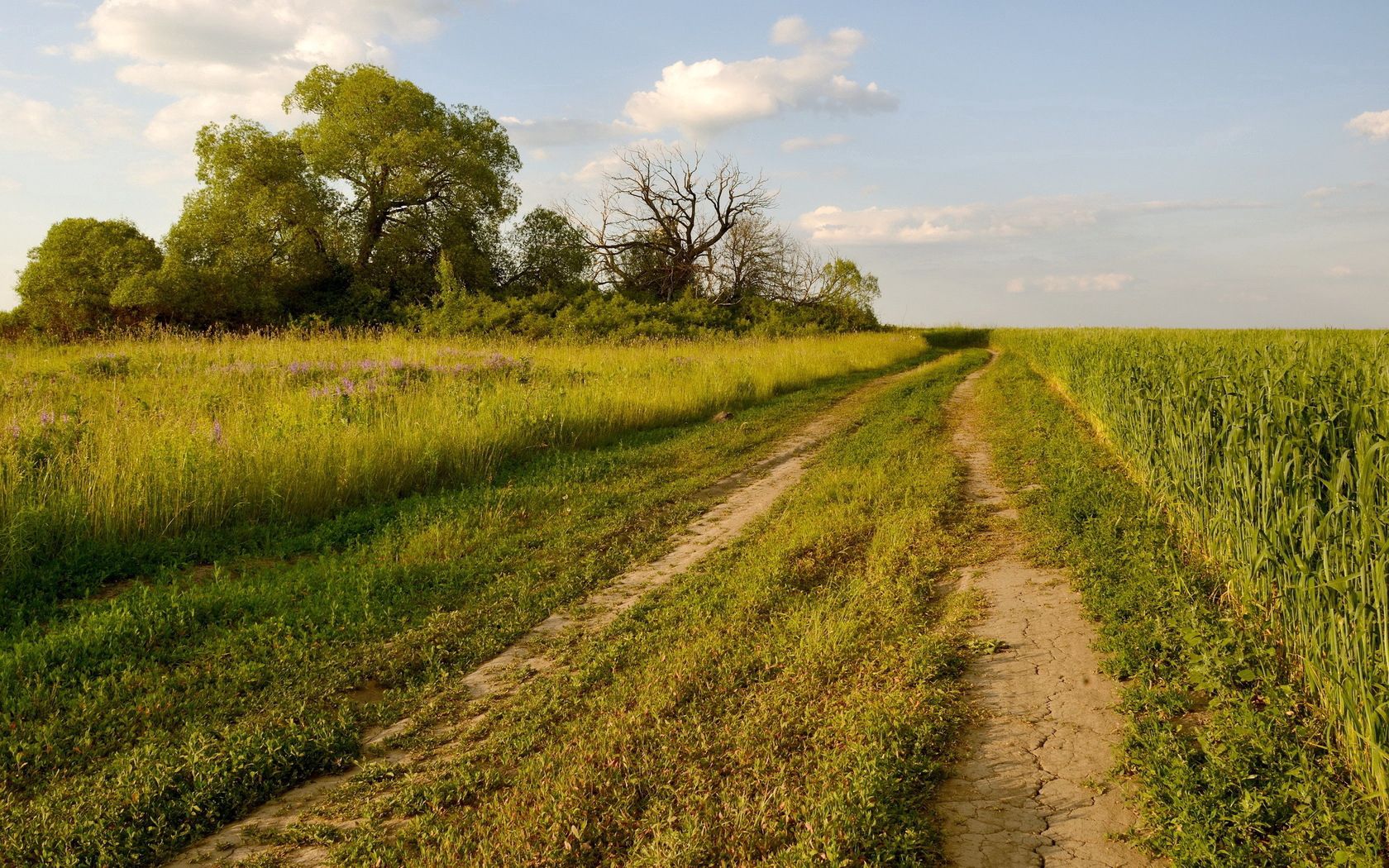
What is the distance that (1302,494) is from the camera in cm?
383

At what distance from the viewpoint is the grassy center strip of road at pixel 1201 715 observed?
8.77 feet

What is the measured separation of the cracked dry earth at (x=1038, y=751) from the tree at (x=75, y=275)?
2657cm

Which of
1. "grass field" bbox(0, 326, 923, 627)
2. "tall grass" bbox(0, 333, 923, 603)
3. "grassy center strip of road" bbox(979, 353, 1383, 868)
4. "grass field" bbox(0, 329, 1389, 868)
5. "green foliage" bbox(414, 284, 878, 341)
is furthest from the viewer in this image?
"green foliage" bbox(414, 284, 878, 341)

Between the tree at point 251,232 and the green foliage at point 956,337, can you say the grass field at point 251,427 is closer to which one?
the tree at point 251,232

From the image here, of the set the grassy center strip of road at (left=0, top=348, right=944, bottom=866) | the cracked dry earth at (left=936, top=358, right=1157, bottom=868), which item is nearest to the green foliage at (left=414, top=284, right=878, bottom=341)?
the grassy center strip of road at (left=0, top=348, right=944, bottom=866)

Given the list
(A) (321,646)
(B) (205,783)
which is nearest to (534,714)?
(B) (205,783)

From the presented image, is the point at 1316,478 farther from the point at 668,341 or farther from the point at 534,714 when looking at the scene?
the point at 668,341

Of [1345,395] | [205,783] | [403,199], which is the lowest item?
[205,783]

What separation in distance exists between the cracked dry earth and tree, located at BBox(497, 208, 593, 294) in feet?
98.3

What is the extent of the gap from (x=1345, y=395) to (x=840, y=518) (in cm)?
353

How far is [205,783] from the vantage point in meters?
3.17

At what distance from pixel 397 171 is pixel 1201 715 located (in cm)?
3043

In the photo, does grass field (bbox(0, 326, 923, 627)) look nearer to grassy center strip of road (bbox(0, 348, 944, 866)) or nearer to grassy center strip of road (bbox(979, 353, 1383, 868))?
grassy center strip of road (bbox(0, 348, 944, 866))

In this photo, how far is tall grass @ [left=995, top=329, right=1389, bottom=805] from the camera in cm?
294
